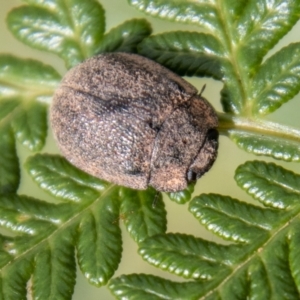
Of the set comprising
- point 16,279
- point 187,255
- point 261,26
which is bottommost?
point 16,279

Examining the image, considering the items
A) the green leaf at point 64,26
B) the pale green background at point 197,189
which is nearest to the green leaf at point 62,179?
the green leaf at point 64,26

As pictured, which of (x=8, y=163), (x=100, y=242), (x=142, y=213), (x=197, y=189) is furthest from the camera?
(x=197, y=189)

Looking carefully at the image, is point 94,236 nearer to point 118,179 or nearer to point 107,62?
point 118,179

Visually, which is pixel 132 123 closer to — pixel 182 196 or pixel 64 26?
pixel 182 196

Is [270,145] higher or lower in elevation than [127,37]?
lower

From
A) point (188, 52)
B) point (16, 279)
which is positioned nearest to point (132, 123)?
point (188, 52)

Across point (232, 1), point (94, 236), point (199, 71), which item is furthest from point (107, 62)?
point (94, 236)

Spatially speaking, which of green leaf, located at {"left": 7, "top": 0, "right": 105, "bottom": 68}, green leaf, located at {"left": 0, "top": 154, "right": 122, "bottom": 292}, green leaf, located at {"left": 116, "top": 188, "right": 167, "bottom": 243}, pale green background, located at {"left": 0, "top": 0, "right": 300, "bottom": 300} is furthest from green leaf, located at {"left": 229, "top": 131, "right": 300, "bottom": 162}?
pale green background, located at {"left": 0, "top": 0, "right": 300, "bottom": 300}

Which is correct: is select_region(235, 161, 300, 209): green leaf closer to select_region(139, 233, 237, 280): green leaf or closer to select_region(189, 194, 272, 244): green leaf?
select_region(189, 194, 272, 244): green leaf
